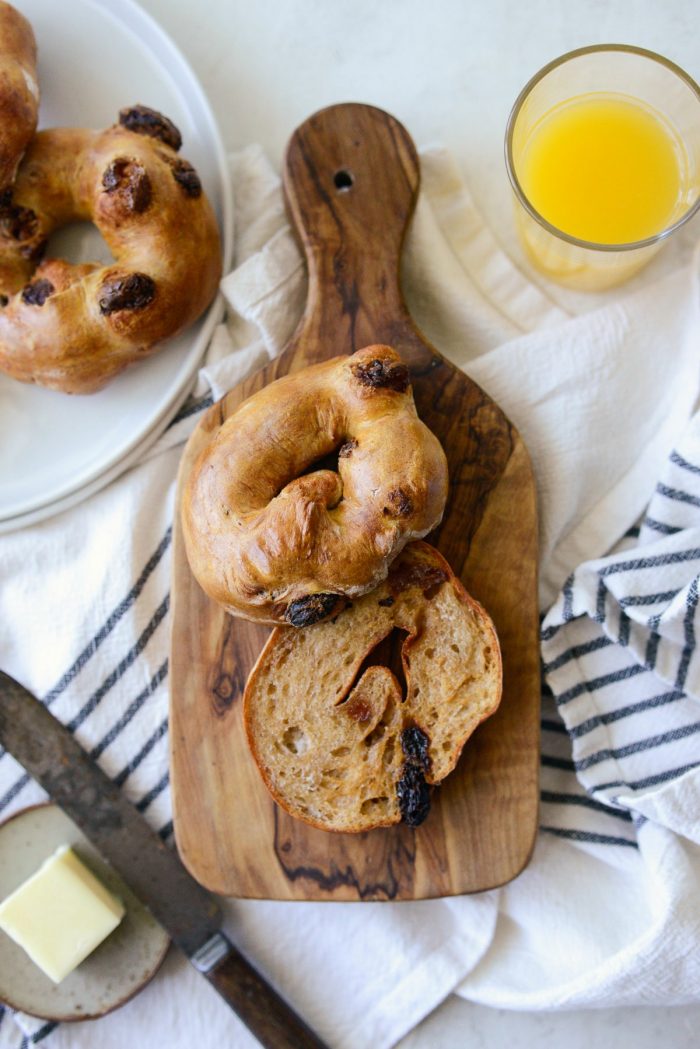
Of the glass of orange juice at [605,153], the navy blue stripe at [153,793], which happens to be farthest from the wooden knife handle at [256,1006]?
the glass of orange juice at [605,153]

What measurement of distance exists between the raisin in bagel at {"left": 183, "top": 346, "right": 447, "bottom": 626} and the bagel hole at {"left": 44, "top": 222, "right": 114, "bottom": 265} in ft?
1.48

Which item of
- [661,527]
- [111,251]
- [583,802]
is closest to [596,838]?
[583,802]

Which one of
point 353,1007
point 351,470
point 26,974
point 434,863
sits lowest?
Result: point 353,1007

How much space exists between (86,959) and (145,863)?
0.72 feet

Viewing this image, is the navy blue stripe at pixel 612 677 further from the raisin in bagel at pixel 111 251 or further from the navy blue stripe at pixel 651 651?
the raisin in bagel at pixel 111 251

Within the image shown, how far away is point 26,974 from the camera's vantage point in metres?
1.62

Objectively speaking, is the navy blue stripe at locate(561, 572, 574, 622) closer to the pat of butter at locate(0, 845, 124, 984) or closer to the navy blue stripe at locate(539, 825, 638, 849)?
the navy blue stripe at locate(539, 825, 638, 849)

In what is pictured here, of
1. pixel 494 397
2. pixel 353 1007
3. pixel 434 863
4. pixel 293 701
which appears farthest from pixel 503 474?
pixel 353 1007

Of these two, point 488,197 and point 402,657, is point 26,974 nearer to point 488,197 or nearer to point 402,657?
point 402,657

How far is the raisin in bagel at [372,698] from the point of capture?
1442 mm

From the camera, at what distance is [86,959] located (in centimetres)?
162

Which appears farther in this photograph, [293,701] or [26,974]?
[26,974]

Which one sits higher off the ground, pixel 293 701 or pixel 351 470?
pixel 351 470

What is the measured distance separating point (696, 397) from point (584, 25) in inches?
27.3
